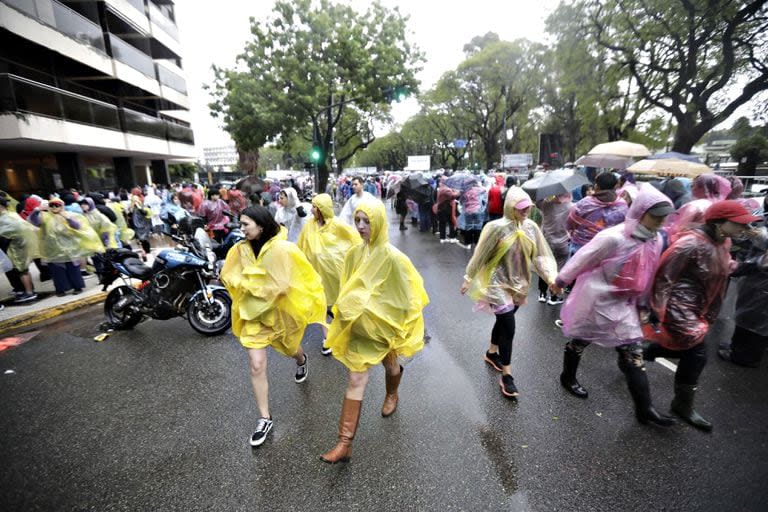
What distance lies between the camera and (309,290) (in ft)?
9.90

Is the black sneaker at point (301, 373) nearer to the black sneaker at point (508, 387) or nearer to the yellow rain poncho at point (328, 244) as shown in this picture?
the yellow rain poncho at point (328, 244)

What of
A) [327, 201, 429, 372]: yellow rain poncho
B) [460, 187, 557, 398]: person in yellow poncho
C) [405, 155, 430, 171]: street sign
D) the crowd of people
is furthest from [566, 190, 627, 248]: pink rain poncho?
[405, 155, 430, 171]: street sign

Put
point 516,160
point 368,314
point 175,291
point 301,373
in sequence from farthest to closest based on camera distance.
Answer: point 516,160
point 175,291
point 301,373
point 368,314

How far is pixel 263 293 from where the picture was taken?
8.88 feet

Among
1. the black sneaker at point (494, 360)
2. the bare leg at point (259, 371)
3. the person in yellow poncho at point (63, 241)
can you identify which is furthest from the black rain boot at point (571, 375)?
the person in yellow poncho at point (63, 241)

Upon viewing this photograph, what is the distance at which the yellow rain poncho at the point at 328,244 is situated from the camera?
416 cm

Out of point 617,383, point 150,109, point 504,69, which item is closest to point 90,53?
point 150,109

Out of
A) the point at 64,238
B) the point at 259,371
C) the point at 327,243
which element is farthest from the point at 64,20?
the point at 259,371

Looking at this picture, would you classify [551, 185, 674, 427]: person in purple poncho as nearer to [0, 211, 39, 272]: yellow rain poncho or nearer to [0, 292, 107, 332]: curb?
[0, 292, 107, 332]: curb

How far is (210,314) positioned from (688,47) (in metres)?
15.4

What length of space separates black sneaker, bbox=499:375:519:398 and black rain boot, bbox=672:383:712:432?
1197 millimetres

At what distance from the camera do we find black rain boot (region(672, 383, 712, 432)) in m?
2.75

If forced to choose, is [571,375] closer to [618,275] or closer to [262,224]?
[618,275]

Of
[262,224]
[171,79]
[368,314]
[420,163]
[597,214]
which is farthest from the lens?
[420,163]
